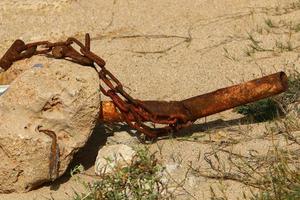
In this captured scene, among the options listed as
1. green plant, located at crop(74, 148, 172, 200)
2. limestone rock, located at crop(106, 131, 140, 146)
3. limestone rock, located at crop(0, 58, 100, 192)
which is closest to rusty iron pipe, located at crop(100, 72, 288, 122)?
limestone rock, located at crop(106, 131, 140, 146)

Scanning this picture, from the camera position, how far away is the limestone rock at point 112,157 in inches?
140

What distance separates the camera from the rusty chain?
3.74 m

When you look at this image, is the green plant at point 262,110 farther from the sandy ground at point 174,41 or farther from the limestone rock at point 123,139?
the limestone rock at point 123,139

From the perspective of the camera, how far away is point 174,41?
17.7 ft

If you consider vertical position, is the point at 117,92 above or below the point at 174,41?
below

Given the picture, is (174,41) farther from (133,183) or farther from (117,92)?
(133,183)

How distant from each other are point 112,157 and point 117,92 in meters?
0.38

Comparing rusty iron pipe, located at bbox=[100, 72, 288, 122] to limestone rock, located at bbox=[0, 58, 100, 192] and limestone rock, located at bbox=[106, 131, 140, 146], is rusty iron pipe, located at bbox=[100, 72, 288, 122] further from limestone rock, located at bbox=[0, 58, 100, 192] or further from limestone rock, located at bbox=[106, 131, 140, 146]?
limestone rock, located at bbox=[0, 58, 100, 192]

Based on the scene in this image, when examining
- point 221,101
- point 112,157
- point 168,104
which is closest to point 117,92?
point 168,104

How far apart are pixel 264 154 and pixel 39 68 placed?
119 cm

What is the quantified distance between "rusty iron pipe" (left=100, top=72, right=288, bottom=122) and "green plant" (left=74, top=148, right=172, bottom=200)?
377mm

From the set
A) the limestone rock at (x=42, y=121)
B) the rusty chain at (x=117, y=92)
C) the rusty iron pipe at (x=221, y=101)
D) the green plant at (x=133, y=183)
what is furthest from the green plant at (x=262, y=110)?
the limestone rock at (x=42, y=121)

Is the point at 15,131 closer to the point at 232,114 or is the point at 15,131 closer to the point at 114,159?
the point at 114,159

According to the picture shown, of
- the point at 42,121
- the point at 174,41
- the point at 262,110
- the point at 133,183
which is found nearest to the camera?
the point at 133,183
